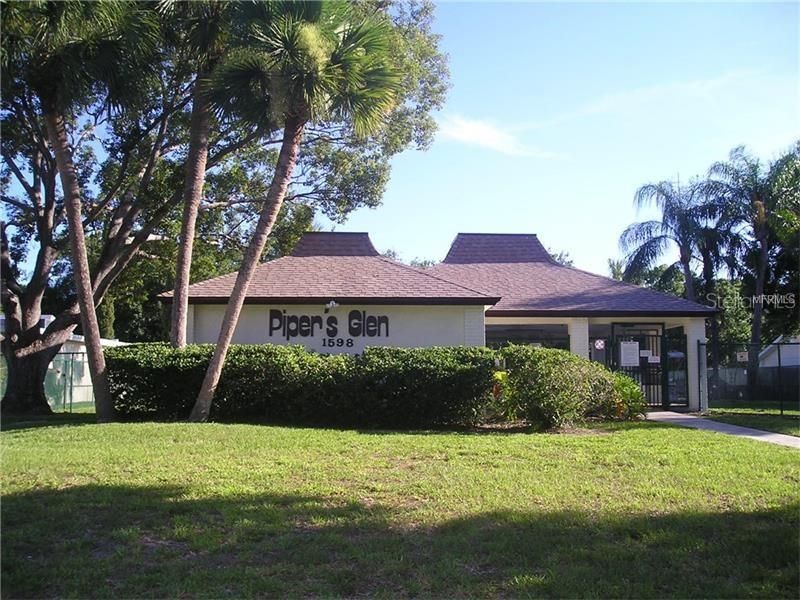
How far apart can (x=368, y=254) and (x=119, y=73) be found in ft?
31.8

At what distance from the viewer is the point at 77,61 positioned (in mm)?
12680

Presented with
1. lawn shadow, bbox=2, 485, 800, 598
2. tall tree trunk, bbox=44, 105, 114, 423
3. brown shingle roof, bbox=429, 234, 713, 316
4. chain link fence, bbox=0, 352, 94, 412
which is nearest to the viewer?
lawn shadow, bbox=2, 485, 800, 598

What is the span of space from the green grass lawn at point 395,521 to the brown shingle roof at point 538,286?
9.57 metres

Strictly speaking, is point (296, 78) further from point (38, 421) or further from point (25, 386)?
point (25, 386)

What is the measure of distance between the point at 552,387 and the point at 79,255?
31.1 ft

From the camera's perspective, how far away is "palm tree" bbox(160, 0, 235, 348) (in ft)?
44.4

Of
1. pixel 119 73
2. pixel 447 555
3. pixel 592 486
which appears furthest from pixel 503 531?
pixel 119 73

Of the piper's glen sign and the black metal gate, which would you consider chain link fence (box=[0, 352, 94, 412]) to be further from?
→ the black metal gate

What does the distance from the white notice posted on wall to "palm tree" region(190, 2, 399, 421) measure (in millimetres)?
9860

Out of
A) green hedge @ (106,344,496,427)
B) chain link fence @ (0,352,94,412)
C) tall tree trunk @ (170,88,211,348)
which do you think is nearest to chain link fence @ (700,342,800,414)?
green hedge @ (106,344,496,427)

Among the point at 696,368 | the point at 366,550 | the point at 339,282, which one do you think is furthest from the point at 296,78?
the point at 696,368

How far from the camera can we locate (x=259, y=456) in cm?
950

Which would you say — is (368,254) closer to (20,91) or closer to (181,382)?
(181,382)

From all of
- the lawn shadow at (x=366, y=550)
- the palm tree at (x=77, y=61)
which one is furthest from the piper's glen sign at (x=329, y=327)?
the lawn shadow at (x=366, y=550)
